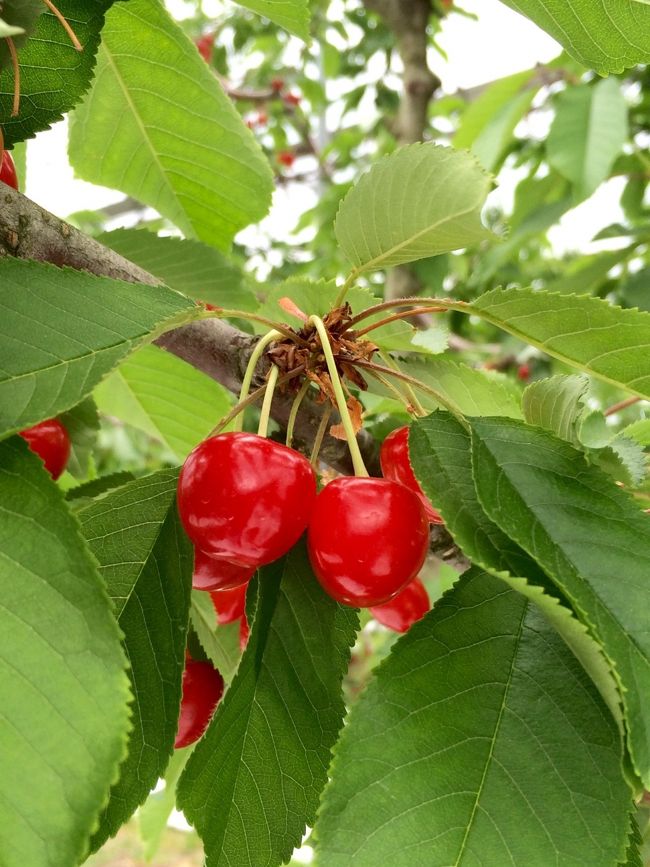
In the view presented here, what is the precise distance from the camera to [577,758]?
53 centimetres

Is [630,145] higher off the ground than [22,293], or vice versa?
[630,145]

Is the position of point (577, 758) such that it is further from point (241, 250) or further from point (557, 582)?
point (241, 250)

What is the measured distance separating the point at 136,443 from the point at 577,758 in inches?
126

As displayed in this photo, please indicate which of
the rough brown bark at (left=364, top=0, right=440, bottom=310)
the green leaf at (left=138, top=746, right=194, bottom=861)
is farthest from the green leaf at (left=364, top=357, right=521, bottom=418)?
→ the rough brown bark at (left=364, top=0, right=440, bottom=310)

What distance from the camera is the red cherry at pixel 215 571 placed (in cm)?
65

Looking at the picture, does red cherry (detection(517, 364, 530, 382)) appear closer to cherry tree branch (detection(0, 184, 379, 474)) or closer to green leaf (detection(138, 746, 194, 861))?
green leaf (detection(138, 746, 194, 861))

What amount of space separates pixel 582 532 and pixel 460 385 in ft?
0.91

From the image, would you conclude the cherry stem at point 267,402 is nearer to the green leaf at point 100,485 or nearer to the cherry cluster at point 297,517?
the cherry cluster at point 297,517

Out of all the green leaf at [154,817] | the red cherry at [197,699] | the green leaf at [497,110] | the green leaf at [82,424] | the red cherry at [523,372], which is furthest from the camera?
the red cherry at [523,372]

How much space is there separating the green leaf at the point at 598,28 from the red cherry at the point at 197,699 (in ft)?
2.19

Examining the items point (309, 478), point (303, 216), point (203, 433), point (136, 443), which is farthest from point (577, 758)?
point (303, 216)

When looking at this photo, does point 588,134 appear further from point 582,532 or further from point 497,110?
point 582,532

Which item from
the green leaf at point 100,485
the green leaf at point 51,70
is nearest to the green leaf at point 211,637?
the green leaf at point 100,485

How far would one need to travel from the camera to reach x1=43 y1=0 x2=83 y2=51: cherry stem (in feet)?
1.87
